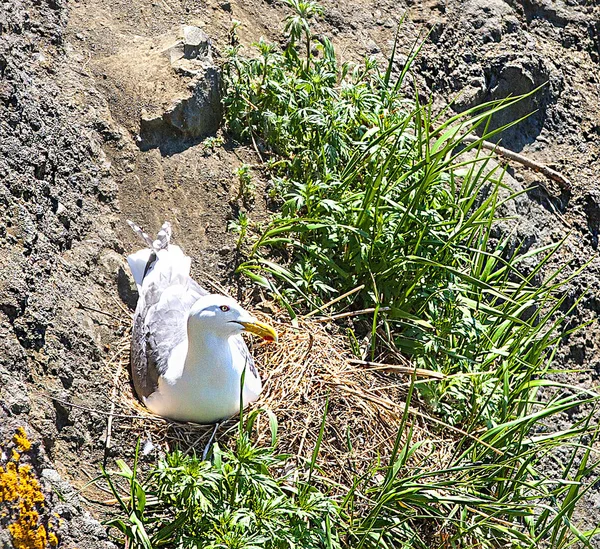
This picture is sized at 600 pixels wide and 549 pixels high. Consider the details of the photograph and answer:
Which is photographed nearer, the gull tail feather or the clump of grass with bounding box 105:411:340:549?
the clump of grass with bounding box 105:411:340:549

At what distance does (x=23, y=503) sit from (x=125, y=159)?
2.00 m

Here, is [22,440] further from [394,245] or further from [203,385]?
[394,245]

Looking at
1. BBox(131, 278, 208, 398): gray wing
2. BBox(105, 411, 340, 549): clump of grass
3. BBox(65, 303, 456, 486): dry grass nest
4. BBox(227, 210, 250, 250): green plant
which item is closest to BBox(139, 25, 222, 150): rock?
BBox(227, 210, 250, 250): green plant

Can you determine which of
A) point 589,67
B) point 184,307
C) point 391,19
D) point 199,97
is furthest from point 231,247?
point 589,67

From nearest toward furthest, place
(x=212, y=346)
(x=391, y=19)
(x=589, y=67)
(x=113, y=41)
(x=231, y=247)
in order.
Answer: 1. (x=212, y=346)
2. (x=231, y=247)
3. (x=113, y=41)
4. (x=391, y=19)
5. (x=589, y=67)

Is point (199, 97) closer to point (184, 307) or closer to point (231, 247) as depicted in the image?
point (231, 247)

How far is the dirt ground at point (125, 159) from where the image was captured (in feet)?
11.1

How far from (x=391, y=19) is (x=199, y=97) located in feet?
5.50

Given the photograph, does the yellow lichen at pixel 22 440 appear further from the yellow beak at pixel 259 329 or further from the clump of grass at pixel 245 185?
the clump of grass at pixel 245 185

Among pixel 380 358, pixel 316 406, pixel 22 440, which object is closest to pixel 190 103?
pixel 380 358

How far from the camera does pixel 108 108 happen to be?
439cm

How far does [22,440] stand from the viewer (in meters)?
2.90

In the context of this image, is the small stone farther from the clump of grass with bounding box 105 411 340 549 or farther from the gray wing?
the clump of grass with bounding box 105 411 340 549

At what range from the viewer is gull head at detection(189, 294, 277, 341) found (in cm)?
350
